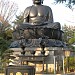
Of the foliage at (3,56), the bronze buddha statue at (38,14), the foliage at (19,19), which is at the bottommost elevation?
the foliage at (3,56)

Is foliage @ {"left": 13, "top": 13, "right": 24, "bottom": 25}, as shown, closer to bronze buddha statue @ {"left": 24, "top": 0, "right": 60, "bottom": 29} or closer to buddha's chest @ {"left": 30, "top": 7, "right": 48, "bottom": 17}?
bronze buddha statue @ {"left": 24, "top": 0, "right": 60, "bottom": 29}

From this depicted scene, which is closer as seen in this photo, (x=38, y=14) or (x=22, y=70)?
(x=22, y=70)

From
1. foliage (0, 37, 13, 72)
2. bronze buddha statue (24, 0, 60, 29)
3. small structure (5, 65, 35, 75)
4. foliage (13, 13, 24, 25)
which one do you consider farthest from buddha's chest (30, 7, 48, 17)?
small structure (5, 65, 35, 75)

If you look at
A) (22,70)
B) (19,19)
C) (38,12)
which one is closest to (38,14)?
(38,12)

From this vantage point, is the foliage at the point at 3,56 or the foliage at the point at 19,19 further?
the foliage at the point at 19,19

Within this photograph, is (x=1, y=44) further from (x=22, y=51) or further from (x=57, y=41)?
(x=57, y=41)

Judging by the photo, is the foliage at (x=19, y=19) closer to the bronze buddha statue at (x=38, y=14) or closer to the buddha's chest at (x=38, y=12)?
the bronze buddha statue at (x=38, y=14)

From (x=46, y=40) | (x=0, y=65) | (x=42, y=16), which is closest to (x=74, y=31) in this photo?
(x=42, y=16)

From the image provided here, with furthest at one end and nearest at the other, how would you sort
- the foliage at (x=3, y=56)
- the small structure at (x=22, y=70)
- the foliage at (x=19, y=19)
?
the foliage at (x=19, y=19) < the foliage at (x=3, y=56) < the small structure at (x=22, y=70)

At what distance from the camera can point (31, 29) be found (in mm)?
18812

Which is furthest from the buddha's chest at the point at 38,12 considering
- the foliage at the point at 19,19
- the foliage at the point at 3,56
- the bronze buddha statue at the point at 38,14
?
the foliage at the point at 19,19

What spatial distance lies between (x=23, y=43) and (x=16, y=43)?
0.95 m

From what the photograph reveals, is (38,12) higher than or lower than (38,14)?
higher

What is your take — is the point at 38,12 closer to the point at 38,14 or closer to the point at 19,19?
the point at 38,14
